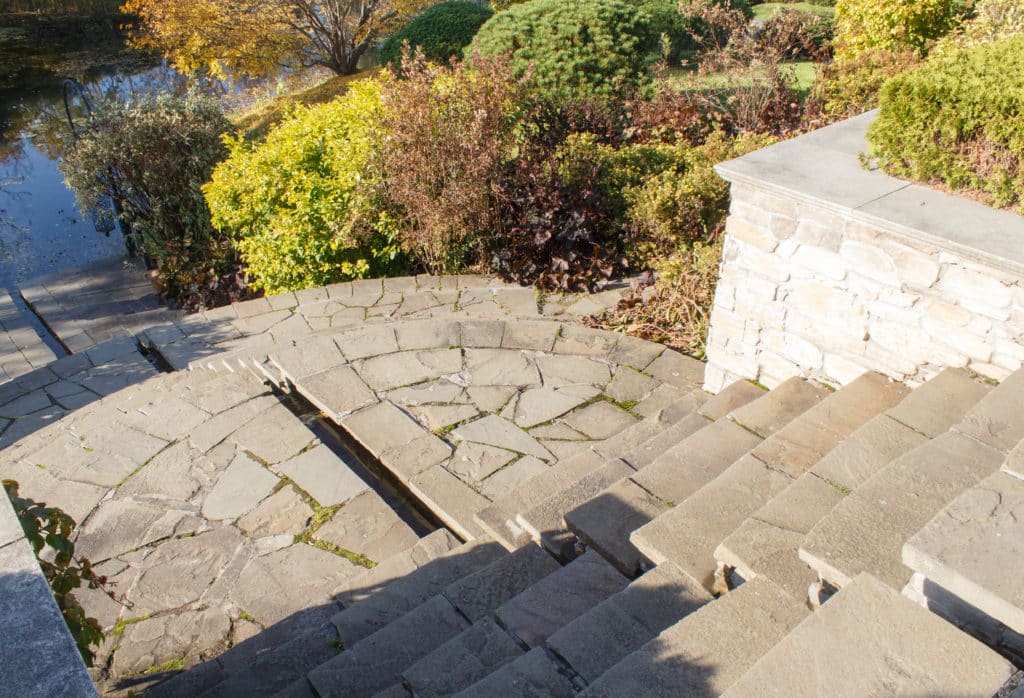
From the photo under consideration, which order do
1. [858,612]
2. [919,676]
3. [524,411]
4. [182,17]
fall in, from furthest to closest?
[182,17] < [524,411] < [858,612] < [919,676]

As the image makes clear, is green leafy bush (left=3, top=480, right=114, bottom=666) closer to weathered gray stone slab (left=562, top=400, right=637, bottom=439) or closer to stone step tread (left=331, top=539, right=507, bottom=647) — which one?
stone step tread (left=331, top=539, right=507, bottom=647)

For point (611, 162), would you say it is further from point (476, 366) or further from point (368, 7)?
point (368, 7)

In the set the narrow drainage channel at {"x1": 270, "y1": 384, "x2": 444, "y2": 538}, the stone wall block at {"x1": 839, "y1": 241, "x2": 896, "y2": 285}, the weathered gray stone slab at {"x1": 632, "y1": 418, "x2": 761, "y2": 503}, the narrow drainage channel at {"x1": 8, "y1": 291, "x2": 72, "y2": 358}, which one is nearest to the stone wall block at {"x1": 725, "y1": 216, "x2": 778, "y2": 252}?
the stone wall block at {"x1": 839, "y1": 241, "x2": 896, "y2": 285}

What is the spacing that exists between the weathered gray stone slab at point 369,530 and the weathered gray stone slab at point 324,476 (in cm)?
8

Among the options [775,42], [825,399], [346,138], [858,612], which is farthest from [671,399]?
[775,42]

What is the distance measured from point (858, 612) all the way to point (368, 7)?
46.1 ft

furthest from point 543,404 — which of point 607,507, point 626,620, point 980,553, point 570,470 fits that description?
point 980,553

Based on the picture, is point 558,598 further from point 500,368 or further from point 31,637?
point 500,368

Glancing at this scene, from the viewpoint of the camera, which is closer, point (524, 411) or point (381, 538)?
point (381, 538)

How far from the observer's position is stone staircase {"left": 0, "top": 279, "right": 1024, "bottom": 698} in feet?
5.86

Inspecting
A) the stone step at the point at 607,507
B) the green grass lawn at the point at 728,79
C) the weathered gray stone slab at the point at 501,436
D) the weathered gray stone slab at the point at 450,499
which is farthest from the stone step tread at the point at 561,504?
the green grass lawn at the point at 728,79

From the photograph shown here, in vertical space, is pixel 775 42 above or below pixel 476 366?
above

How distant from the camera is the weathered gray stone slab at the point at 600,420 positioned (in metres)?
3.95

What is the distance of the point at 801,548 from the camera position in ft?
6.80
